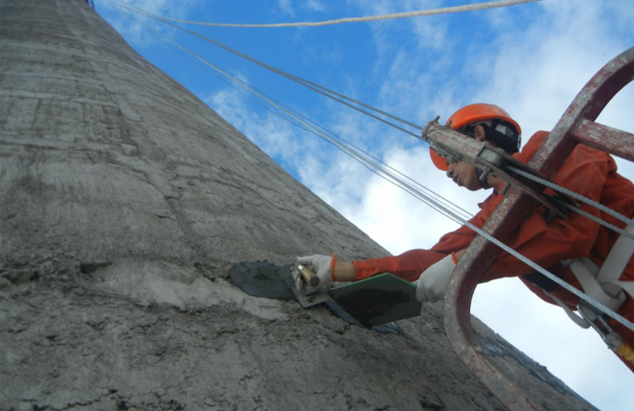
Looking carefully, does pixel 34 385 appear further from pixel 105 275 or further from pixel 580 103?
pixel 580 103

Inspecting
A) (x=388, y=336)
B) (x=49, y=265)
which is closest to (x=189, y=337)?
(x=49, y=265)

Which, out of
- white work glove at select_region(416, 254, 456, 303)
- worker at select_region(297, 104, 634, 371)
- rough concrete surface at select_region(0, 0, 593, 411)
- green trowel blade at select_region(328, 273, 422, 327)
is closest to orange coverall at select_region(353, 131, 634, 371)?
worker at select_region(297, 104, 634, 371)

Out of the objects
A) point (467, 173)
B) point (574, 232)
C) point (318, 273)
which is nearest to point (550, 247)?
point (574, 232)

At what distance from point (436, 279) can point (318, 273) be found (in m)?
0.41

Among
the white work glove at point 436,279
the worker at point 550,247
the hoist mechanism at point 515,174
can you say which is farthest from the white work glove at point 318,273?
the hoist mechanism at point 515,174

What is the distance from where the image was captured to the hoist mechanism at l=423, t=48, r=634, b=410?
47.0 inches

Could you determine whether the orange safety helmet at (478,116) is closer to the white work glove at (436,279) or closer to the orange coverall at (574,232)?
the orange coverall at (574,232)

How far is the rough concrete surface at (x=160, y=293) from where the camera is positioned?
108 cm

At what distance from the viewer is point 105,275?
135cm

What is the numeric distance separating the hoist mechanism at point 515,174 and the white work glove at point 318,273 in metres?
0.52

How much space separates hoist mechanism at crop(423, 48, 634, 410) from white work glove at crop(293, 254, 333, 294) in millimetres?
523

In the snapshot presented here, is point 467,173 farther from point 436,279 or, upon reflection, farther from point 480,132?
point 436,279

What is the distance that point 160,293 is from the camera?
137 cm

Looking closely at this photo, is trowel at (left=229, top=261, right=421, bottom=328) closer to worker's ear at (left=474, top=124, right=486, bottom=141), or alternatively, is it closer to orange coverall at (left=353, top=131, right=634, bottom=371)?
orange coverall at (left=353, top=131, right=634, bottom=371)
